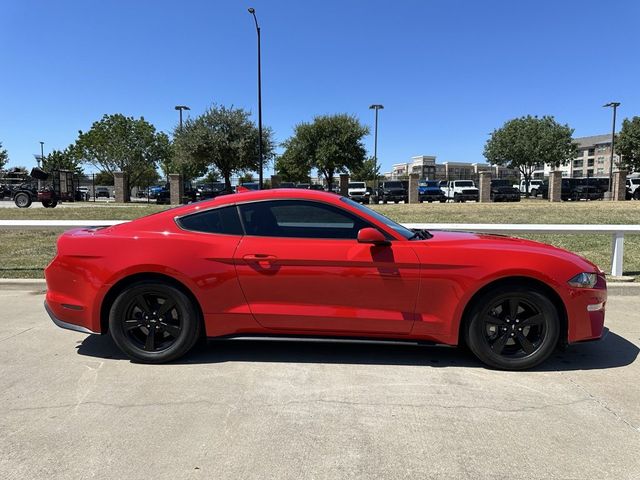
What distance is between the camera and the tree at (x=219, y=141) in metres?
34.8

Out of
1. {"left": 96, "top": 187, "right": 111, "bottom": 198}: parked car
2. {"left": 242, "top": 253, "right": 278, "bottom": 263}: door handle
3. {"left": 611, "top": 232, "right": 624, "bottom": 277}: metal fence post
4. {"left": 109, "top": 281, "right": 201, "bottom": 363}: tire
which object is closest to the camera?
{"left": 242, "top": 253, "right": 278, "bottom": 263}: door handle

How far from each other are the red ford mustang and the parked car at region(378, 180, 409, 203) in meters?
34.3

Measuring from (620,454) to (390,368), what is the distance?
1792 millimetres

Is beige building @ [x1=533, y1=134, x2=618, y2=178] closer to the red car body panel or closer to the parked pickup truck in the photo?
the parked pickup truck

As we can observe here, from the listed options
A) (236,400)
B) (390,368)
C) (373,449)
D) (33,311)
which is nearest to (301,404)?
(236,400)

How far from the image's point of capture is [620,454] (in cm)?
289

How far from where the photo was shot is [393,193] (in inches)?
1519

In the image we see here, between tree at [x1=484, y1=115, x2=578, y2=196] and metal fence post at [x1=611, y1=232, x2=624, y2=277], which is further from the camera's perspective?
tree at [x1=484, y1=115, x2=578, y2=196]

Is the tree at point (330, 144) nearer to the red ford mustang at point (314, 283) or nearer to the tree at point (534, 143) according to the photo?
the tree at point (534, 143)

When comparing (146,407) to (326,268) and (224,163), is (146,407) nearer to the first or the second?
(326,268)

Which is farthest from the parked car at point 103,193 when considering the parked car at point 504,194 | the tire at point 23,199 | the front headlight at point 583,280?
the front headlight at point 583,280

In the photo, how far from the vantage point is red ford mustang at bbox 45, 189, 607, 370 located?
4012mm

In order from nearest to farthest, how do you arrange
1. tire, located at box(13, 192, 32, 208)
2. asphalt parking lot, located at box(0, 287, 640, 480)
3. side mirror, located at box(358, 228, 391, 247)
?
asphalt parking lot, located at box(0, 287, 640, 480) → side mirror, located at box(358, 228, 391, 247) → tire, located at box(13, 192, 32, 208)

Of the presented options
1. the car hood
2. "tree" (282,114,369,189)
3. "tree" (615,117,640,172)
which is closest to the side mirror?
the car hood
